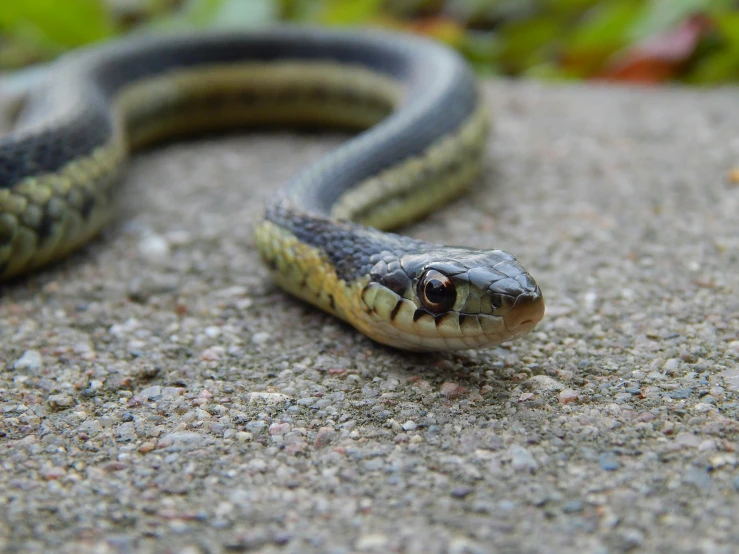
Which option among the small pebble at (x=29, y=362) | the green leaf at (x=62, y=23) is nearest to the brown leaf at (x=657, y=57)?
the green leaf at (x=62, y=23)

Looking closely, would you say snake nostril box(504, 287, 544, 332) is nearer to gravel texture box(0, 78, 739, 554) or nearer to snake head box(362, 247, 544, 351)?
snake head box(362, 247, 544, 351)

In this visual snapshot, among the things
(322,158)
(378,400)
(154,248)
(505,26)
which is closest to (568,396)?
(378,400)

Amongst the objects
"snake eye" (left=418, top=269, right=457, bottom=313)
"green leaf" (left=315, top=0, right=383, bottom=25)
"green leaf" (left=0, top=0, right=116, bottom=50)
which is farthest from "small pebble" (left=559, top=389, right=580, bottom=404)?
"green leaf" (left=0, top=0, right=116, bottom=50)

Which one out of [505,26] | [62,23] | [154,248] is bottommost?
[154,248]

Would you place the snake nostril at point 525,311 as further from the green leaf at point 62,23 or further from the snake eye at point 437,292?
the green leaf at point 62,23

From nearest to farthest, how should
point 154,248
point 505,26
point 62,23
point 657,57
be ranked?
1. point 154,248
2. point 657,57
3. point 62,23
4. point 505,26

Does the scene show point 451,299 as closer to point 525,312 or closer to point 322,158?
point 525,312
